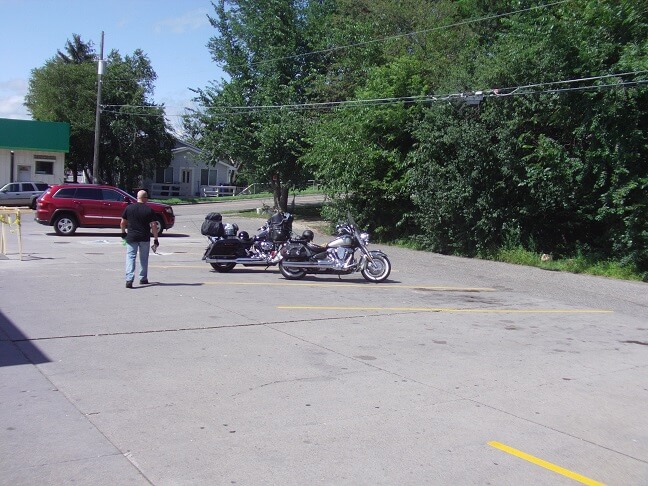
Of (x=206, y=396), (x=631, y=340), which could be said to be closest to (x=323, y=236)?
(x=631, y=340)

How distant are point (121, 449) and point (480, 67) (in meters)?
19.1

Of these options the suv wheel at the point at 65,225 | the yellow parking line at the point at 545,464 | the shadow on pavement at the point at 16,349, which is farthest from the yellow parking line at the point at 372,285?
the suv wheel at the point at 65,225

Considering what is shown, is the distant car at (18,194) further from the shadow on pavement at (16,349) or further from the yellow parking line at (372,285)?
the shadow on pavement at (16,349)

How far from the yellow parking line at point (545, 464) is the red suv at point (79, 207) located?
21.5 meters

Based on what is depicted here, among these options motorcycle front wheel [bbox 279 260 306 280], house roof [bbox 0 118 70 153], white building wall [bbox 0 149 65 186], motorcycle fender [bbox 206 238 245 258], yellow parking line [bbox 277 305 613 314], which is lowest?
yellow parking line [bbox 277 305 613 314]

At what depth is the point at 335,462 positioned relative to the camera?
5480 mm

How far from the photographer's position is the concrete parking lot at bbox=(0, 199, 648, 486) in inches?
214

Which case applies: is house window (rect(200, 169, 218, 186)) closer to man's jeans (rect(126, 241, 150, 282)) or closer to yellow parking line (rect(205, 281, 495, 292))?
yellow parking line (rect(205, 281, 495, 292))

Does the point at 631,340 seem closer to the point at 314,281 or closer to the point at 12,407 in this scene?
the point at 314,281

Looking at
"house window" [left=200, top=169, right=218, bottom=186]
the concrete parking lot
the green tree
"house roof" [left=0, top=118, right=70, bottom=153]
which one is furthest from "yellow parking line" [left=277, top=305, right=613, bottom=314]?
"house window" [left=200, top=169, right=218, bottom=186]

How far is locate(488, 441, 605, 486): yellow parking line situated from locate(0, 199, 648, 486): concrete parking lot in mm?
34

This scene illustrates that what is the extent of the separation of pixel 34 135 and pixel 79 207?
25.7 meters

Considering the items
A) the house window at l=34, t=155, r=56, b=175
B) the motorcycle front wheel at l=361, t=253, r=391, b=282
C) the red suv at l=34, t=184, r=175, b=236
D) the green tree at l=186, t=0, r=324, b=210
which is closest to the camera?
the motorcycle front wheel at l=361, t=253, r=391, b=282

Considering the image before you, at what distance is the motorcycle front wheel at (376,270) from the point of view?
1642 cm
